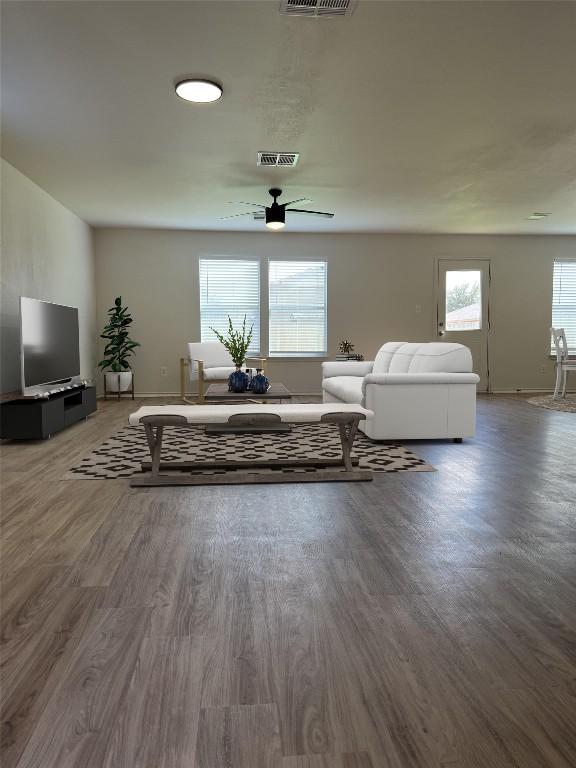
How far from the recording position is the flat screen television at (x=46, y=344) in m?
4.79

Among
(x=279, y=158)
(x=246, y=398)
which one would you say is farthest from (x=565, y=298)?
(x=246, y=398)

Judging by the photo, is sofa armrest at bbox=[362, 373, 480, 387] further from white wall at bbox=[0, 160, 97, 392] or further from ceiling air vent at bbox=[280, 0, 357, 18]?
white wall at bbox=[0, 160, 97, 392]

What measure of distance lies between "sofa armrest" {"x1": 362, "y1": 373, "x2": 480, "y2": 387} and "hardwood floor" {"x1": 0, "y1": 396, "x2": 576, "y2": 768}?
1.63 metres

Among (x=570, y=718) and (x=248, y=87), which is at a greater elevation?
(x=248, y=87)

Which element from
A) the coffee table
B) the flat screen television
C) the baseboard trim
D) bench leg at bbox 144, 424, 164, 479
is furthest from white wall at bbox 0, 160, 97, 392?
the baseboard trim

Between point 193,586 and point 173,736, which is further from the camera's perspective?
point 193,586

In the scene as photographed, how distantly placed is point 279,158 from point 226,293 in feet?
12.0

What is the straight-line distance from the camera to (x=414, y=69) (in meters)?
3.24

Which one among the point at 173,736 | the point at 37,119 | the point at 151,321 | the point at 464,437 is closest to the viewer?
the point at 173,736

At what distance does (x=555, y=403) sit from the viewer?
24.0 ft

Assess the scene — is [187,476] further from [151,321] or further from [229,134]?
[151,321]

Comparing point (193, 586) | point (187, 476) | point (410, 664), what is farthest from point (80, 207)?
point (410, 664)

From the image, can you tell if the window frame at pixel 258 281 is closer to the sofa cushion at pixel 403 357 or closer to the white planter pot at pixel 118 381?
the white planter pot at pixel 118 381

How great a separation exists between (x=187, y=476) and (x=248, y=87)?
8.04 ft
